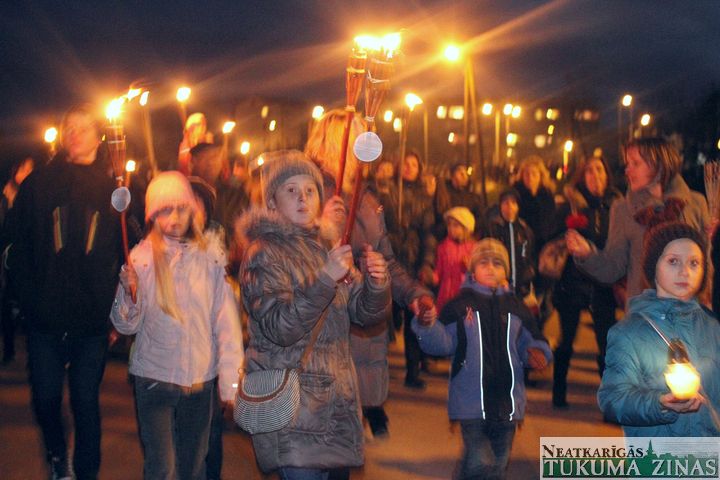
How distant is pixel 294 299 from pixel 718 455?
6.40 ft

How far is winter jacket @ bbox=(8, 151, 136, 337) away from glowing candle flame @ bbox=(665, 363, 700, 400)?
3341mm

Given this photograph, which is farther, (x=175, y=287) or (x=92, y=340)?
(x=92, y=340)

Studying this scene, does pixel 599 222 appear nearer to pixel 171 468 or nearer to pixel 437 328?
pixel 437 328

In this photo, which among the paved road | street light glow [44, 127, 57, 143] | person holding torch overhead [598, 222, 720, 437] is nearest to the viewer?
person holding torch overhead [598, 222, 720, 437]

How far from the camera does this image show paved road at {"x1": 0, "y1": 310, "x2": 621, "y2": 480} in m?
6.93

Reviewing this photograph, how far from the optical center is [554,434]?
7.91 m

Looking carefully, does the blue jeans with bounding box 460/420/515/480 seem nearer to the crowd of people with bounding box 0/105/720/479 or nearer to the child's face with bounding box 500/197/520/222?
the crowd of people with bounding box 0/105/720/479

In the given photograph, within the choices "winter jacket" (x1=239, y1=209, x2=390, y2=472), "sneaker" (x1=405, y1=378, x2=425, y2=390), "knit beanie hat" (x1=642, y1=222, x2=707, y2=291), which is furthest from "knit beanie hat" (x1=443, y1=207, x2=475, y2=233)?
"winter jacket" (x1=239, y1=209, x2=390, y2=472)

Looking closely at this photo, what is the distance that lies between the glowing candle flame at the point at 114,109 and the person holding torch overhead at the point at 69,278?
0.69 meters

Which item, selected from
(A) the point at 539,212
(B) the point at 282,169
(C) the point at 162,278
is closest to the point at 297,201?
(B) the point at 282,169

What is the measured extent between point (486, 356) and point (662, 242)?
1204mm

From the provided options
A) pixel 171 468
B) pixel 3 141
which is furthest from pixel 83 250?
pixel 3 141

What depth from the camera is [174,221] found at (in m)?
5.23

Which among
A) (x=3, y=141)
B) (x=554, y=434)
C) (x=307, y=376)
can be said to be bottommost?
(x=554, y=434)
